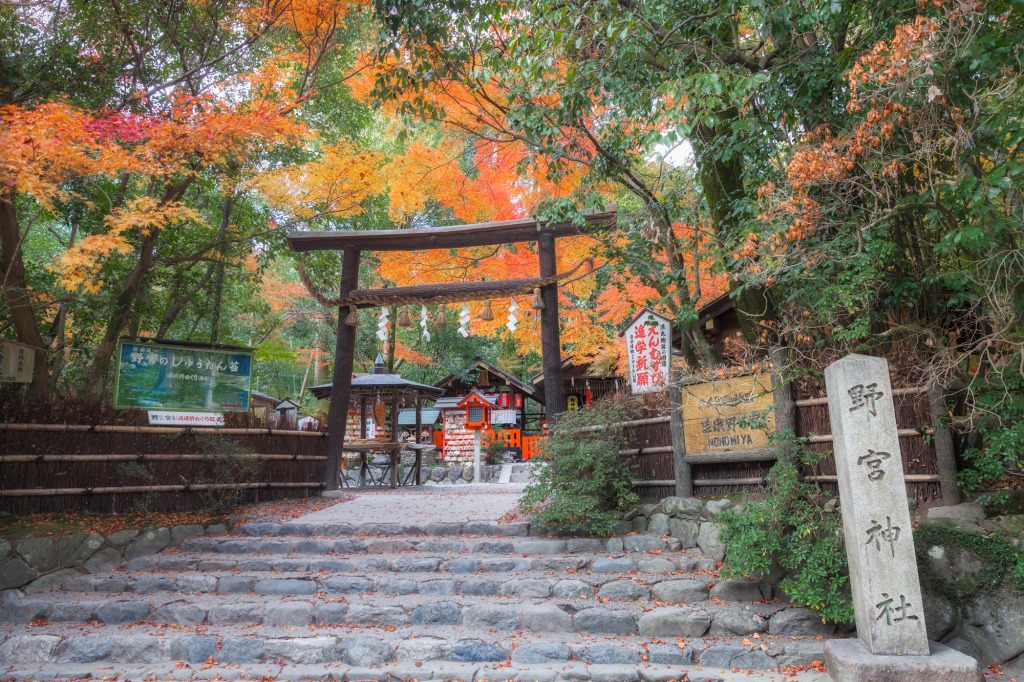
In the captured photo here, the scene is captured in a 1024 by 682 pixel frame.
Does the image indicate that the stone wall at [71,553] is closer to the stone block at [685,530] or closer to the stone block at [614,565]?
the stone block at [614,565]

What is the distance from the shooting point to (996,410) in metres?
5.59

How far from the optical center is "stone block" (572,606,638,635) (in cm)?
601

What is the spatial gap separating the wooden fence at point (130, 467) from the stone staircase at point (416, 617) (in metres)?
1.42

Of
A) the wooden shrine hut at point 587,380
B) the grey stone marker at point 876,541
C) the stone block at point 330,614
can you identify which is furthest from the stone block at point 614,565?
the wooden shrine hut at point 587,380

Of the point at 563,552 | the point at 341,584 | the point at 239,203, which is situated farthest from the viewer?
the point at 239,203

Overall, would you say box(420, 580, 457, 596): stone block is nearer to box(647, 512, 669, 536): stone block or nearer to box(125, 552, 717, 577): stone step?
box(125, 552, 717, 577): stone step

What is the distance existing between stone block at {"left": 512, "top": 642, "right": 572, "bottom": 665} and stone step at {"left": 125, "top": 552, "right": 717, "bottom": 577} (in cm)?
158

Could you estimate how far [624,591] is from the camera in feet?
21.5

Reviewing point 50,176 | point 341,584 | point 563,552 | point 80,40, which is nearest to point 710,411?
point 563,552

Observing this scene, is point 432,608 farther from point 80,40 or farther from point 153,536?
point 80,40

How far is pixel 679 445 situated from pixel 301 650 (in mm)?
4946

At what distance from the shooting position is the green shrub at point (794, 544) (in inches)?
214

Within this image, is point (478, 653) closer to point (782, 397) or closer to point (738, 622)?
point (738, 622)

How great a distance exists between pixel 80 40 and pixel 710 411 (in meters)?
11.0
